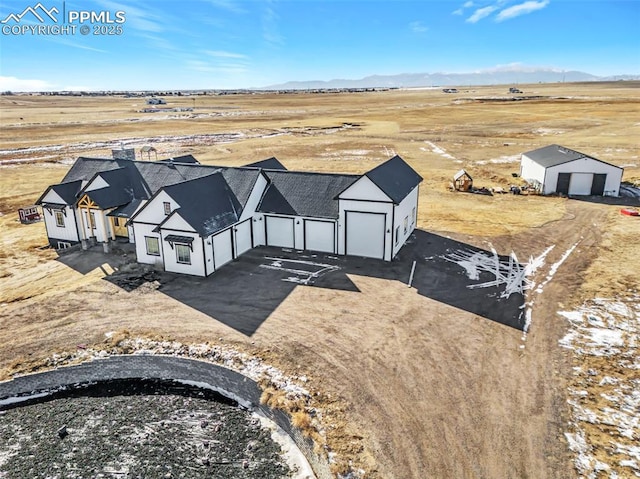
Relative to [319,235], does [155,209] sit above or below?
above

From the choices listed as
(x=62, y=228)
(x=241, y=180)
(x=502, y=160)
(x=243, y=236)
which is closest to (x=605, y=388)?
(x=243, y=236)

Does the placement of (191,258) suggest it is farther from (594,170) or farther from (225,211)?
(594,170)

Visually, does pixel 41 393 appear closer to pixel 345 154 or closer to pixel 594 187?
pixel 594 187

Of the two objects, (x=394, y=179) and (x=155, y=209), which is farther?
(x=394, y=179)

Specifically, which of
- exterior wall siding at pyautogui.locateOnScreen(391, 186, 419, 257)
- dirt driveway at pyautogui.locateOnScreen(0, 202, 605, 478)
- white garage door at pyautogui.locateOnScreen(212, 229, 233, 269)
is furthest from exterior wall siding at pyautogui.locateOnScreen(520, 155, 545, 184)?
white garage door at pyautogui.locateOnScreen(212, 229, 233, 269)

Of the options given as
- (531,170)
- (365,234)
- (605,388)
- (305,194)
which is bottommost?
(605,388)

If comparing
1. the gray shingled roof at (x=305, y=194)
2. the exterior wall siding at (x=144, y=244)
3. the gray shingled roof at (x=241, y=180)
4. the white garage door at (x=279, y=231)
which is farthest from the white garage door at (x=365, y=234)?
the exterior wall siding at (x=144, y=244)

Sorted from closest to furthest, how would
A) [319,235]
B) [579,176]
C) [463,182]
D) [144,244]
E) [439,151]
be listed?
[144,244], [319,235], [579,176], [463,182], [439,151]

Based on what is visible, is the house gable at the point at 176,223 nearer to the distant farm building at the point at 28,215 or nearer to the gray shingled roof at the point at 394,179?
the gray shingled roof at the point at 394,179
